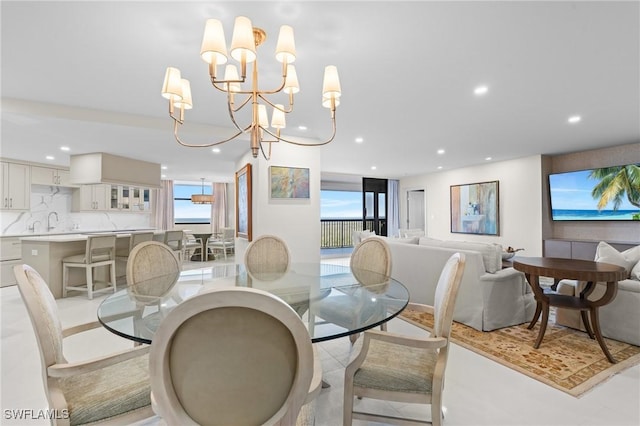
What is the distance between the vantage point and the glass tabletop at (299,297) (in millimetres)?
1363

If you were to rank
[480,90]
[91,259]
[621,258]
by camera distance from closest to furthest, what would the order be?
[621,258] → [480,90] → [91,259]

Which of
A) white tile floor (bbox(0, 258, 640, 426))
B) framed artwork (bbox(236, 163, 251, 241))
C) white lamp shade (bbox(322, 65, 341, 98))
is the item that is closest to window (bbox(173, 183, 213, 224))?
framed artwork (bbox(236, 163, 251, 241))

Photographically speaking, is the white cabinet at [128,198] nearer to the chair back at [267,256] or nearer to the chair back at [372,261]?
the chair back at [267,256]

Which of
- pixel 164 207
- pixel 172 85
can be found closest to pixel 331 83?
pixel 172 85

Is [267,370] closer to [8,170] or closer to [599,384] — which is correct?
[599,384]

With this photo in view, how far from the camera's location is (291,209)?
4.27 meters

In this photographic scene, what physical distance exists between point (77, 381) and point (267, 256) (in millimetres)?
1700

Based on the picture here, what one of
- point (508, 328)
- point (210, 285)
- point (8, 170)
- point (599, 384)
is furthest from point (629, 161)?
point (8, 170)

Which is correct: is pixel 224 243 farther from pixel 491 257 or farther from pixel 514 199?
pixel 514 199

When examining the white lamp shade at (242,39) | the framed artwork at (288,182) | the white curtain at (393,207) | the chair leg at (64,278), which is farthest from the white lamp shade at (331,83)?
the white curtain at (393,207)

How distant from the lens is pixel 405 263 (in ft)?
12.3

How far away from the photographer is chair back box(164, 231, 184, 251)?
5631mm

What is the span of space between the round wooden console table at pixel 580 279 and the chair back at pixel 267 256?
84.7 inches

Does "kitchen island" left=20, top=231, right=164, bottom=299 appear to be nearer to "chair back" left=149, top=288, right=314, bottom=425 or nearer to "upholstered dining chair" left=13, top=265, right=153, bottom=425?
"upholstered dining chair" left=13, top=265, right=153, bottom=425
